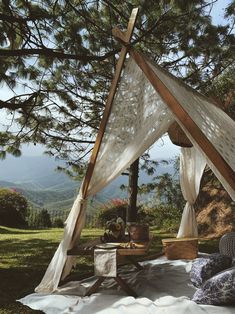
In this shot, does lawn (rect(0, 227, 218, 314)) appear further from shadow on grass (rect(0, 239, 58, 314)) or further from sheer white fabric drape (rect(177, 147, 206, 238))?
sheer white fabric drape (rect(177, 147, 206, 238))

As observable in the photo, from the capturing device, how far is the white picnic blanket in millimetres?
3512

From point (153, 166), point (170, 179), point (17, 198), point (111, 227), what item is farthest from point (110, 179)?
point (17, 198)

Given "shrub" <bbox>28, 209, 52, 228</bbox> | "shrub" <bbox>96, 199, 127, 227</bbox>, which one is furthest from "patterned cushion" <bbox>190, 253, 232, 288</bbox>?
"shrub" <bbox>28, 209, 52, 228</bbox>

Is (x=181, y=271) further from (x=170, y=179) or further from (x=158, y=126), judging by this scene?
(x=170, y=179)

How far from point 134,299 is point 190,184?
294 centimetres

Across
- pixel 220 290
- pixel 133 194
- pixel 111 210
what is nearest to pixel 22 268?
pixel 220 290

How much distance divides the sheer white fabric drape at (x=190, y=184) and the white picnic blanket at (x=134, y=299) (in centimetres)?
139

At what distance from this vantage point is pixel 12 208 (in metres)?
12.9

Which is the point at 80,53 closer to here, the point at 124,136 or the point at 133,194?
the point at 124,136

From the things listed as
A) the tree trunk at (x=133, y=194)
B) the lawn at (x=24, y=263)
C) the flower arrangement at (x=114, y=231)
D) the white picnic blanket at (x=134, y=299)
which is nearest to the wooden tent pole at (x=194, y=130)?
the white picnic blanket at (x=134, y=299)

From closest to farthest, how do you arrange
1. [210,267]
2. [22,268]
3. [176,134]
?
[210,267] < [22,268] < [176,134]

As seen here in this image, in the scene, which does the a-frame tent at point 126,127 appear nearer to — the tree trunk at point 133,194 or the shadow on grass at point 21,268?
the shadow on grass at point 21,268

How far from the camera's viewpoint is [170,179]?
35.1ft

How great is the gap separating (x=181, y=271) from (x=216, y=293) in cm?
166
